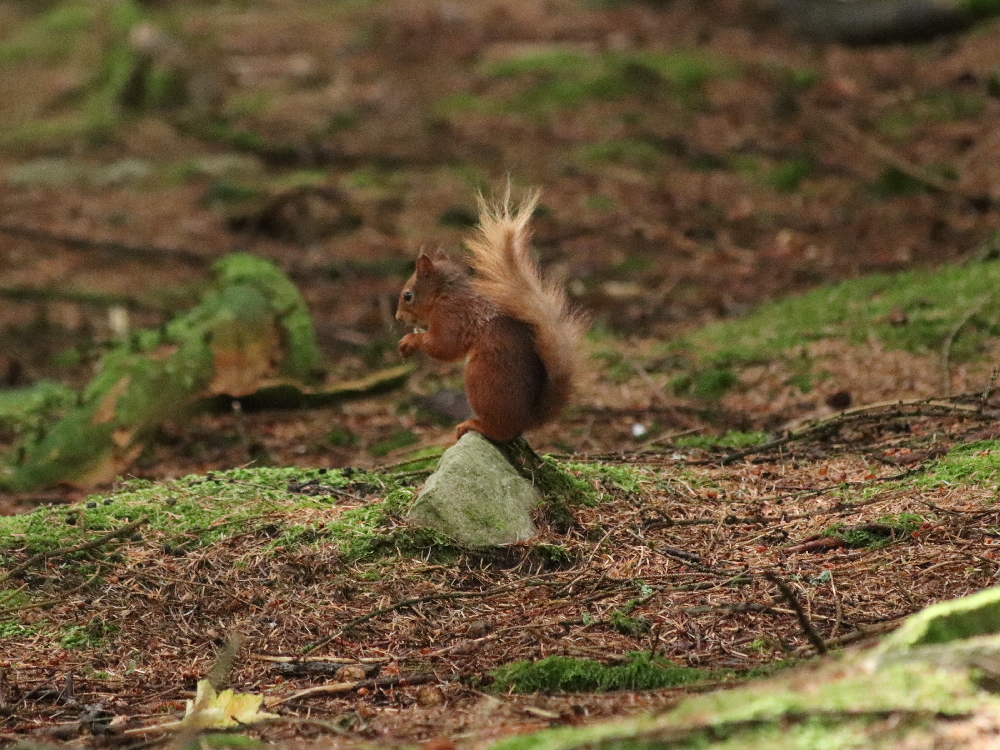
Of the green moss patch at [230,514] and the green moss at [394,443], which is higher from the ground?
the green moss patch at [230,514]

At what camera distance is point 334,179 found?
10312mm

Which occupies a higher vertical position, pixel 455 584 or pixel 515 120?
pixel 515 120

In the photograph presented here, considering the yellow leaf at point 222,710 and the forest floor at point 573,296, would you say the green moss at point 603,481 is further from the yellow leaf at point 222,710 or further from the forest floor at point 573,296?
the yellow leaf at point 222,710

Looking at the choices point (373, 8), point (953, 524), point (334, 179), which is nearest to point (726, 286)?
point (334, 179)

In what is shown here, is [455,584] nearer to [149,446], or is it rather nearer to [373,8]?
[149,446]

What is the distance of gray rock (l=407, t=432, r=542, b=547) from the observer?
372cm

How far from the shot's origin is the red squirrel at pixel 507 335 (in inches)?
155

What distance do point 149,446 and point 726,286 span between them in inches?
Answer: 158

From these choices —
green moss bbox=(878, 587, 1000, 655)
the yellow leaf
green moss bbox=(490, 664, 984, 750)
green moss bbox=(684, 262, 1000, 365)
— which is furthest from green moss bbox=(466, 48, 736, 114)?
green moss bbox=(490, 664, 984, 750)

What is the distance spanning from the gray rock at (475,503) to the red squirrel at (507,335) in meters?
0.22

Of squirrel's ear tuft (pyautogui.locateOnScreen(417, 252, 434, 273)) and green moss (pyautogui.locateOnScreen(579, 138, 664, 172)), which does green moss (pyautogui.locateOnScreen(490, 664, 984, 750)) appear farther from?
green moss (pyautogui.locateOnScreen(579, 138, 664, 172))

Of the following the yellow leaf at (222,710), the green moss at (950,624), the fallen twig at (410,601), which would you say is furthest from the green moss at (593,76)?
the green moss at (950,624)

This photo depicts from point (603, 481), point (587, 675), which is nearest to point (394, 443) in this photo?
point (603, 481)

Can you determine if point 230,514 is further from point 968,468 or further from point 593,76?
point 593,76
